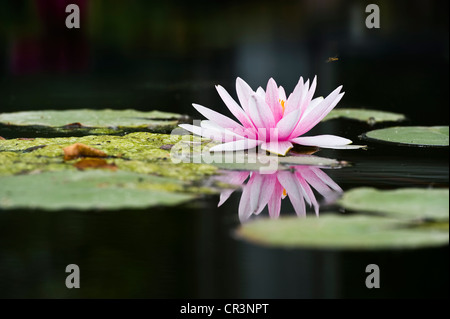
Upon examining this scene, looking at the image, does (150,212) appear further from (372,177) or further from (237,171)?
(372,177)

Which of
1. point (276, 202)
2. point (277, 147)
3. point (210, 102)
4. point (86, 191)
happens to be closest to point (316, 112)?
point (277, 147)

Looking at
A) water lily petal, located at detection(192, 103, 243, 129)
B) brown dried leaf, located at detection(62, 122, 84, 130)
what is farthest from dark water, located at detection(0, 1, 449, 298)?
brown dried leaf, located at detection(62, 122, 84, 130)

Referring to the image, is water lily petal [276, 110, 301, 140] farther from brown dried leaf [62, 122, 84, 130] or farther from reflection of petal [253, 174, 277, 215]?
brown dried leaf [62, 122, 84, 130]

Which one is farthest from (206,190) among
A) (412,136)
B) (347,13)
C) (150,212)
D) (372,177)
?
(347,13)

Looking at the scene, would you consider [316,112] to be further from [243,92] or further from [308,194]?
[308,194]

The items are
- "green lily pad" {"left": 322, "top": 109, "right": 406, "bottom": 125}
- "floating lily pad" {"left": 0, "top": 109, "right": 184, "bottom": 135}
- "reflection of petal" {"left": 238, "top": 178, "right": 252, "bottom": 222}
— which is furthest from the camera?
"green lily pad" {"left": 322, "top": 109, "right": 406, "bottom": 125}

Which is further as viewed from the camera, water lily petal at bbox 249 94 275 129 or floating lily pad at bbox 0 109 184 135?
floating lily pad at bbox 0 109 184 135

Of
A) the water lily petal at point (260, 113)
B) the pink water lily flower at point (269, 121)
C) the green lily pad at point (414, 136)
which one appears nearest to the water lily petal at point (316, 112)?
the pink water lily flower at point (269, 121)
